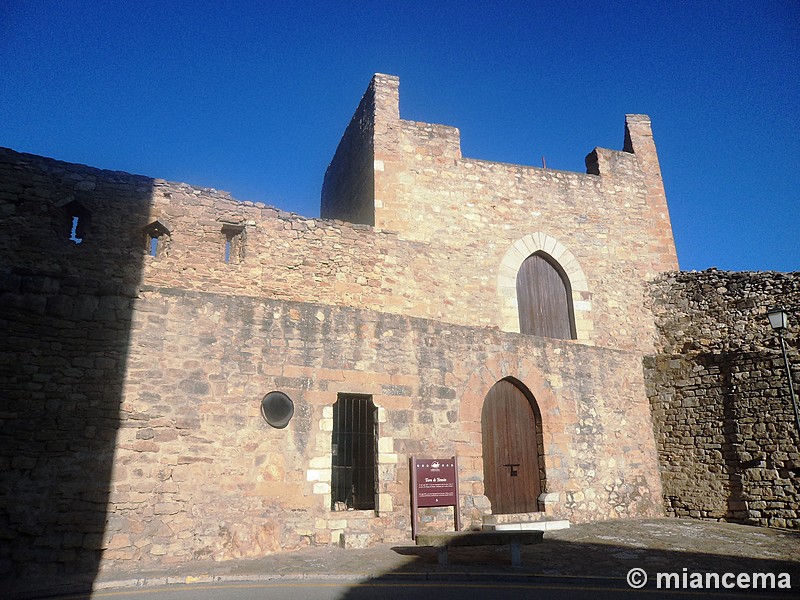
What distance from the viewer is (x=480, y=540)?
6.57 meters

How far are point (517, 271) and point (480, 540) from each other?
301 inches

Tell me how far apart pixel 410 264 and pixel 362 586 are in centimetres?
719

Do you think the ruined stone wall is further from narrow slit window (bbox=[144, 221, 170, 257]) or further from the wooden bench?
narrow slit window (bbox=[144, 221, 170, 257])

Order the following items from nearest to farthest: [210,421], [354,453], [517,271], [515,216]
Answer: [210,421], [354,453], [517,271], [515,216]

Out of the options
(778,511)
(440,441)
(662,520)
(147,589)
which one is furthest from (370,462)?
(778,511)

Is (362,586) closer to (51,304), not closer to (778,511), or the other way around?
(51,304)

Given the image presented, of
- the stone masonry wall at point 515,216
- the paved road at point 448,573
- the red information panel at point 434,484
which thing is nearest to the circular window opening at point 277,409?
the paved road at point 448,573

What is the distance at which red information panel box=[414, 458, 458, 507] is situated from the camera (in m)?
8.30

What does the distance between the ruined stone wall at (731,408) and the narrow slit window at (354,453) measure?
6294mm

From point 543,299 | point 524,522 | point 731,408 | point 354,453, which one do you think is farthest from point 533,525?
point 543,299

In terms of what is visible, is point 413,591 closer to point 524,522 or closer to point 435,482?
point 435,482

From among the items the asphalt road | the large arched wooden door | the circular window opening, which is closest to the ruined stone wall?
the large arched wooden door

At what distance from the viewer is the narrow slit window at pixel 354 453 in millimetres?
8141

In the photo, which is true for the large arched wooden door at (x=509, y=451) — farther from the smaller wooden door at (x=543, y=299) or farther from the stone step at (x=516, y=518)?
the smaller wooden door at (x=543, y=299)
